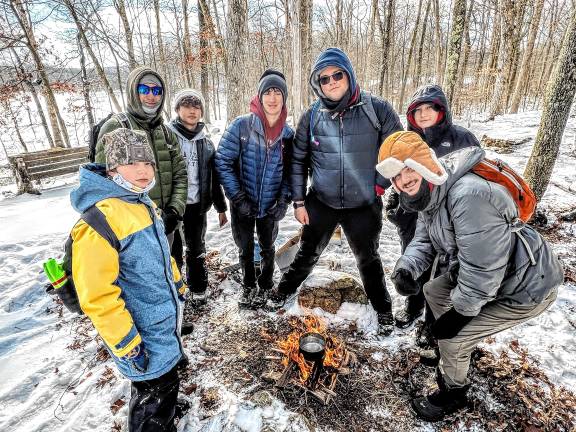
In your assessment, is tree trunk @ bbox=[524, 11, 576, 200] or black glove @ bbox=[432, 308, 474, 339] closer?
black glove @ bbox=[432, 308, 474, 339]

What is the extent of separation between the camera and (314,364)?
7.74 feet

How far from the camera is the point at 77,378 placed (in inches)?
104

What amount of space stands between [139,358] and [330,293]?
2.14 meters

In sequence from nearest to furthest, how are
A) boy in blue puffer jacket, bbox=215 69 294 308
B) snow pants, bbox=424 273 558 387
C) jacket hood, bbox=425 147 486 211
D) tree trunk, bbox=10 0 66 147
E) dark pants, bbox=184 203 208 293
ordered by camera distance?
1. jacket hood, bbox=425 147 486 211
2. snow pants, bbox=424 273 558 387
3. boy in blue puffer jacket, bbox=215 69 294 308
4. dark pants, bbox=184 203 208 293
5. tree trunk, bbox=10 0 66 147

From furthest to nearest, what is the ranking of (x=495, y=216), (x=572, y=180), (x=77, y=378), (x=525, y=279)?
1. (x=572, y=180)
2. (x=77, y=378)
3. (x=525, y=279)
4. (x=495, y=216)

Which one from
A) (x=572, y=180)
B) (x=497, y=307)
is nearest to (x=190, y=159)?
(x=497, y=307)

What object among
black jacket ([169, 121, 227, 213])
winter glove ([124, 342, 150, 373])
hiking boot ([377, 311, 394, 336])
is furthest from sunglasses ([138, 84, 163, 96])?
hiking boot ([377, 311, 394, 336])

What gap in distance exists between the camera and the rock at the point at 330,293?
3385mm

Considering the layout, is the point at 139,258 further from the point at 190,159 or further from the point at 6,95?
the point at 6,95

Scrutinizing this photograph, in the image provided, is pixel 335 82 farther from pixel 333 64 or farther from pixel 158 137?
pixel 158 137

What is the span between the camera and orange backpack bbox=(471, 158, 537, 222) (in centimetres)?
174

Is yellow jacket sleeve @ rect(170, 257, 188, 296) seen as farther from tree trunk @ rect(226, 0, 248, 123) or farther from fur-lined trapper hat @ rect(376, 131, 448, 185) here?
tree trunk @ rect(226, 0, 248, 123)

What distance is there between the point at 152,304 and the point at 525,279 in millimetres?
2261

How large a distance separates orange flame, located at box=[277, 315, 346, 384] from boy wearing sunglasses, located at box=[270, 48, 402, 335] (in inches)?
23.1
